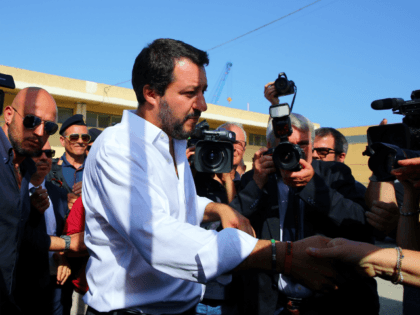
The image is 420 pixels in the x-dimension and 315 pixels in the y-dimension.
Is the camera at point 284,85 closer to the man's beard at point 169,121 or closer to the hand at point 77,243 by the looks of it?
the man's beard at point 169,121

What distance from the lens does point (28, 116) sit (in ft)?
8.43

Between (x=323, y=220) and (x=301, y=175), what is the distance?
0.40 meters

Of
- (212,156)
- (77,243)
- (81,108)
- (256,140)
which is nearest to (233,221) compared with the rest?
(212,156)

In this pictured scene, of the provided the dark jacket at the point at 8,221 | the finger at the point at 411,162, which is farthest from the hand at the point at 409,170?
the dark jacket at the point at 8,221

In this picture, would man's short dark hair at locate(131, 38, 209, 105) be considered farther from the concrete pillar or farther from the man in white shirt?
the concrete pillar

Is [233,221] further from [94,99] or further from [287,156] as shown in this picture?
[94,99]

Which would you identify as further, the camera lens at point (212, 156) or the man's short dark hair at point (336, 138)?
the man's short dark hair at point (336, 138)

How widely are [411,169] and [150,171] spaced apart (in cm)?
118

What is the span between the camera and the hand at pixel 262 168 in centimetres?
244

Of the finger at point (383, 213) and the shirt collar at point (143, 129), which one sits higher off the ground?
the shirt collar at point (143, 129)

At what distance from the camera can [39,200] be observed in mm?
2605

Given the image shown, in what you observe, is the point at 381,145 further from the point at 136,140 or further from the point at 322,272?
the point at 136,140

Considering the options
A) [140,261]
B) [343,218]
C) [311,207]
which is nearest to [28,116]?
[140,261]

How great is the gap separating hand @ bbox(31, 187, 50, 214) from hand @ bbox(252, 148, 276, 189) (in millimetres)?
1642
